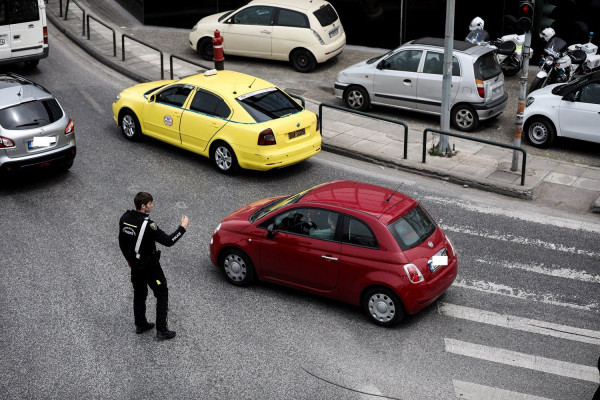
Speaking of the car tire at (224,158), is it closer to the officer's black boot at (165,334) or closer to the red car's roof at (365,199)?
the red car's roof at (365,199)

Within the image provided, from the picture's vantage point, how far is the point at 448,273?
32.1 feet

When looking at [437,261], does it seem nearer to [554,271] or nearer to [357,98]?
[554,271]

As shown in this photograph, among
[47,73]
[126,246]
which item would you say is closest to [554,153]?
[126,246]

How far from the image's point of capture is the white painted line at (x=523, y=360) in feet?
28.6

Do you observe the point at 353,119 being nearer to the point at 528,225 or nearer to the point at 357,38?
the point at 528,225

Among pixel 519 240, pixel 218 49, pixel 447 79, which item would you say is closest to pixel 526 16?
pixel 447 79

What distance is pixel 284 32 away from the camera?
2092 cm

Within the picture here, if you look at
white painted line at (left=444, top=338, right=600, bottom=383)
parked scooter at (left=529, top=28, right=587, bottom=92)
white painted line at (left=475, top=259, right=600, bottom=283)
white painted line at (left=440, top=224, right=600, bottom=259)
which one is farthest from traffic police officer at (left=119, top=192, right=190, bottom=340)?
parked scooter at (left=529, top=28, right=587, bottom=92)

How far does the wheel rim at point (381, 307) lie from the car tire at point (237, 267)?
175 cm

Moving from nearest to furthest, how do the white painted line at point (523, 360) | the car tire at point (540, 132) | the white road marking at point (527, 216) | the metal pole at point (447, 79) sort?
the white painted line at point (523, 360), the white road marking at point (527, 216), the metal pole at point (447, 79), the car tire at point (540, 132)

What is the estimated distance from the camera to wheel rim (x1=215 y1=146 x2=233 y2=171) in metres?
14.3

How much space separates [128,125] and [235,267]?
6.47 meters

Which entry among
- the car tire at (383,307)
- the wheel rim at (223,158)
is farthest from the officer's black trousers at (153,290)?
the wheel rim at (223,158)

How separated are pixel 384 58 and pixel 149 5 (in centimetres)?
1164
